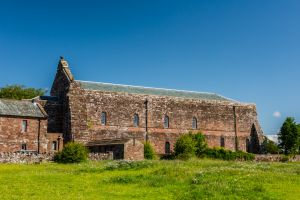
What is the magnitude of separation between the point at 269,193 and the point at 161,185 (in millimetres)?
5763

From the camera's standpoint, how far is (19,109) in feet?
173

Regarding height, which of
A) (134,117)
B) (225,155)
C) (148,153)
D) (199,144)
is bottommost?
(225,155)

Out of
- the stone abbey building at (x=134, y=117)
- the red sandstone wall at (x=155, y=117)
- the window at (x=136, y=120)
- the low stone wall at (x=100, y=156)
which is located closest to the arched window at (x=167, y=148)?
the stone abbey building at (x=134, y=117)

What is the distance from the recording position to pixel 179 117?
65188mm

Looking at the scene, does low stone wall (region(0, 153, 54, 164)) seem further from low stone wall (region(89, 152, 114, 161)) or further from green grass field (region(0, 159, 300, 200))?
green grass field (region(0, 159, 300, 200))

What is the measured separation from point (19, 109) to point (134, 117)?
16041 millimetres

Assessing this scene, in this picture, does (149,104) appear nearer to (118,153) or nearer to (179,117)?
(179,117)

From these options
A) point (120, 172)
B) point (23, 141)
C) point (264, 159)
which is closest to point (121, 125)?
point (23, 141)

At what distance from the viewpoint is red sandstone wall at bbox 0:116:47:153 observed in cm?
5072

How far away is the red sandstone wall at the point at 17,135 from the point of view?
166 ft

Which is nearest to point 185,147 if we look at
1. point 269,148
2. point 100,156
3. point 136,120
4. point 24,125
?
point 136,120

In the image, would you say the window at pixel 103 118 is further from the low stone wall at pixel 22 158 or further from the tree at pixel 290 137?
the tree at pixel 290 137

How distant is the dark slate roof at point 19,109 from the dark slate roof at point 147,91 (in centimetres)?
870

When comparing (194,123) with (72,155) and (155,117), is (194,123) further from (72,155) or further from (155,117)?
(72,155)
